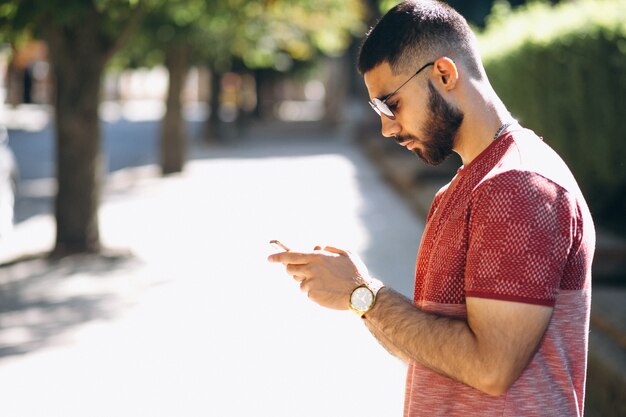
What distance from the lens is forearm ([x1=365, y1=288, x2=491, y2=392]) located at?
1.87 metres

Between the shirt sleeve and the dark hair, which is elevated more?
the dark hair

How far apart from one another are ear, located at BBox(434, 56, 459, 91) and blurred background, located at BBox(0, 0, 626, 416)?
3.22m

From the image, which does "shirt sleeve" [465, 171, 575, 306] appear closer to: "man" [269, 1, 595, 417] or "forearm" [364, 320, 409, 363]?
"man" [269, 1, 595, 417]

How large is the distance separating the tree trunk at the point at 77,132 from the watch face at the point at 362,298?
8961mm

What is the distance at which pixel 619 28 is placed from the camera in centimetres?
751

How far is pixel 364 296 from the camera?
2.12m

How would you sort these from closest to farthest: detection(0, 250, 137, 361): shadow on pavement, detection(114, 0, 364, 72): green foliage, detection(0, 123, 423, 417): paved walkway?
detection(0, 123, 423, 417): paved walkway, detection(0, 250, 137, 361): shadow on pavement, detection(114, 0, 364, 72): green foliage

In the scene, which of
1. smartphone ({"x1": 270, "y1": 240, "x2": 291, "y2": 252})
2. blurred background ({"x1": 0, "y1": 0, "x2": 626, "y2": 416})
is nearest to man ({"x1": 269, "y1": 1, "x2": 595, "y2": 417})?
smartphone ({"x1": 270, "y1": 240, "x2": 291, "y2": 252})

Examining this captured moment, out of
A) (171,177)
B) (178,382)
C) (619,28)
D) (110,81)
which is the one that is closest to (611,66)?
(619,28)

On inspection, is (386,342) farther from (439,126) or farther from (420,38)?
(420,38)

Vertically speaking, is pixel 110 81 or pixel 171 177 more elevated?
pixel 110 81

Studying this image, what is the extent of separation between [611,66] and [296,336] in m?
3.21

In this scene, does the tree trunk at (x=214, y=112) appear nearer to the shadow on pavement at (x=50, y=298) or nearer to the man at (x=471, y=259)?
the shadow on pavement at (x=50, y=298)

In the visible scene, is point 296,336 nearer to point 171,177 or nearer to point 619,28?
point 619,28
